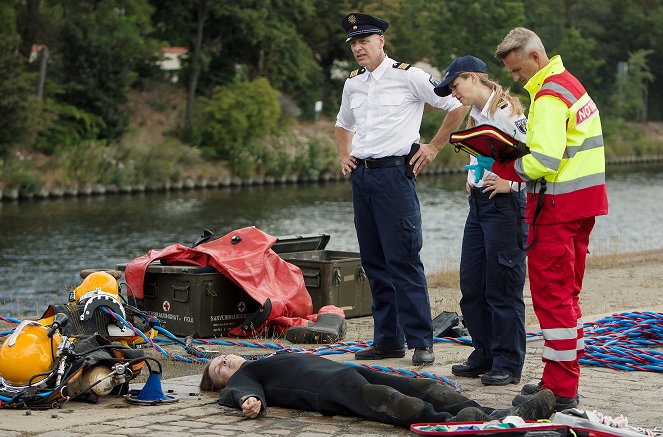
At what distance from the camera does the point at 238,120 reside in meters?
54.6

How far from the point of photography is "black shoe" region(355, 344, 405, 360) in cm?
828

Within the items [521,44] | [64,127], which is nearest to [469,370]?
[521,44]

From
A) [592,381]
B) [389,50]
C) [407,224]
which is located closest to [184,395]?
[407,224]

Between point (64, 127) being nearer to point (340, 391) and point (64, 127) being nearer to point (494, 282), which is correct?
point (494, 282)

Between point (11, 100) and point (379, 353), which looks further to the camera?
point (11, 100)

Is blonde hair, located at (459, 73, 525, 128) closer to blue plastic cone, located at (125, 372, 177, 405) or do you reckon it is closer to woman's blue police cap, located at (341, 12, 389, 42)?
woman's blue police cap, located at (341, 12, 389, 42)

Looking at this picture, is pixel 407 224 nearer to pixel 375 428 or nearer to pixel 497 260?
pixel 497 260

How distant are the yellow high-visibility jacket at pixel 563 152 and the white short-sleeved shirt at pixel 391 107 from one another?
164 centimetres

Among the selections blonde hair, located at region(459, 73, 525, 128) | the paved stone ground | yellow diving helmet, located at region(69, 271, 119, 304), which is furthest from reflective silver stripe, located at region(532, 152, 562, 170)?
yellow diving helmet, located at region(69, 271, 119, 304)

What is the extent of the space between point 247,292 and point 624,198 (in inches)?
1521

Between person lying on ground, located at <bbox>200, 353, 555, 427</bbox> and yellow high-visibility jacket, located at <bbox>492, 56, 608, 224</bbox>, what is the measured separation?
107cm

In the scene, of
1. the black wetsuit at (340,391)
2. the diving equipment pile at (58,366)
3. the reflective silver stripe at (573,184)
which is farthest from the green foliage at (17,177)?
the reflective silver stripe at (573,184)

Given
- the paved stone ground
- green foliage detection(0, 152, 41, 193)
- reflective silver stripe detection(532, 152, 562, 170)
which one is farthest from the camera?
green foliage detection(0, 152, 41, 193)

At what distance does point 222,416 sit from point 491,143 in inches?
80.6
